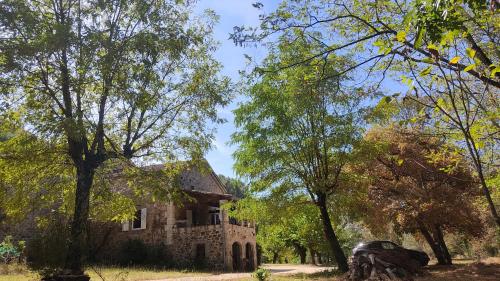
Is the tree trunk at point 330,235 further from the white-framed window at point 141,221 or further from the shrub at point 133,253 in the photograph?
the white-framed window at point 141,221

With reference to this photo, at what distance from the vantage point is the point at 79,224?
1045cm

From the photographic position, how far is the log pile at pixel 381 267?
39.1 feet

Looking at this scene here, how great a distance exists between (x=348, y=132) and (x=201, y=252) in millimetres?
12971

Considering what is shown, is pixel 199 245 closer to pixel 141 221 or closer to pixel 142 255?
pixel 142 255

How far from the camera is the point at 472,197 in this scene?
732 inches

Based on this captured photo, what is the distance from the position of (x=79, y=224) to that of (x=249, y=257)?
17217 mm

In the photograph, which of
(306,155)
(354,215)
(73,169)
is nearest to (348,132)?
(306,155)

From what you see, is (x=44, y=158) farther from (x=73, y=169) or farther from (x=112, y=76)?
(x=112, y=76)

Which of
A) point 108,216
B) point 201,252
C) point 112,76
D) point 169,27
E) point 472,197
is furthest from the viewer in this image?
point 201,252

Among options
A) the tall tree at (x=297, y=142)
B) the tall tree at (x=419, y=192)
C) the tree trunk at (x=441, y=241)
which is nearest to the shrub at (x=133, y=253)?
the tall tree at (x=297, y=142)

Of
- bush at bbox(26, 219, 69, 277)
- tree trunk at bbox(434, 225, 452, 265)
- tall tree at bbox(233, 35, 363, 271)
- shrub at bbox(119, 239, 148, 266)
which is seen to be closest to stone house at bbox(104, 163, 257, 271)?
shrub at bbox(119, 239, 148, 266)

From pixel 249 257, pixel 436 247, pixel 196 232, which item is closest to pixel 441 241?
pixel 436 247

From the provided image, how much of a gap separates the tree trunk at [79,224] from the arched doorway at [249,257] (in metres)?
15.8

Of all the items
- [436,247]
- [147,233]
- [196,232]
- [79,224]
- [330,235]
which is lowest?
[436,247]
